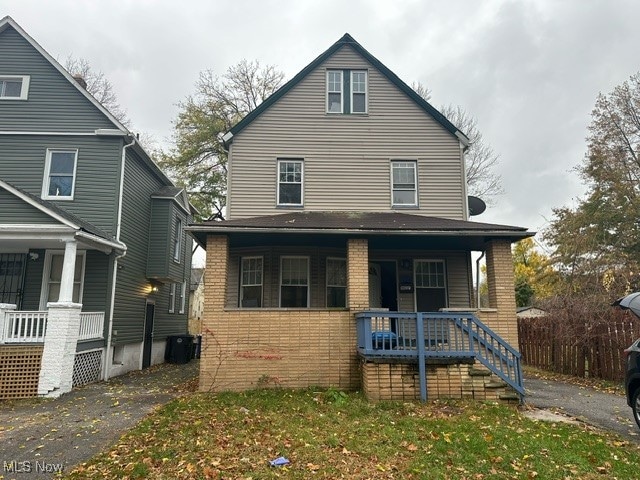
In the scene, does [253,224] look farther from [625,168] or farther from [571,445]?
[625,168]

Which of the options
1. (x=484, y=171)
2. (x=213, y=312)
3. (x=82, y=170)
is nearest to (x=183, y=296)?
(x=82, y=170)

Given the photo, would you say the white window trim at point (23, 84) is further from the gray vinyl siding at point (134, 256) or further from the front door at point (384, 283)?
the front door at point (384, 283)

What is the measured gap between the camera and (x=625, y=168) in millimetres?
21812

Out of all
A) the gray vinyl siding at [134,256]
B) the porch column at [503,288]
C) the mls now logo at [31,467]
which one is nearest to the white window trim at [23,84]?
the gray vinyl siding at [134,256]

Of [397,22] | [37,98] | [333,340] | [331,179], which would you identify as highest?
[397,22]

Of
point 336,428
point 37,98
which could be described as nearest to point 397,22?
point 37,98

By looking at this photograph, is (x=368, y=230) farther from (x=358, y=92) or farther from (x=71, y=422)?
(x=71, y=422)

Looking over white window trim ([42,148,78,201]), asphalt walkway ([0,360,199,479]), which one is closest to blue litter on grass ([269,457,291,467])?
asphalt walkway ([0,360,199,479])

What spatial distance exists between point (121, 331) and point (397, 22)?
20.2 metres

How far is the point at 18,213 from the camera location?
32.3 ft

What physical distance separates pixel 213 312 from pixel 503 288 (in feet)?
22.1

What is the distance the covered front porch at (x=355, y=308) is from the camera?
26.6ft

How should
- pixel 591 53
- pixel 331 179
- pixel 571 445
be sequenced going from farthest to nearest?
pixel 591 53
pixel 331 179
pixel 571 445

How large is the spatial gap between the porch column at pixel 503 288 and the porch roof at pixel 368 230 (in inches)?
12.4
